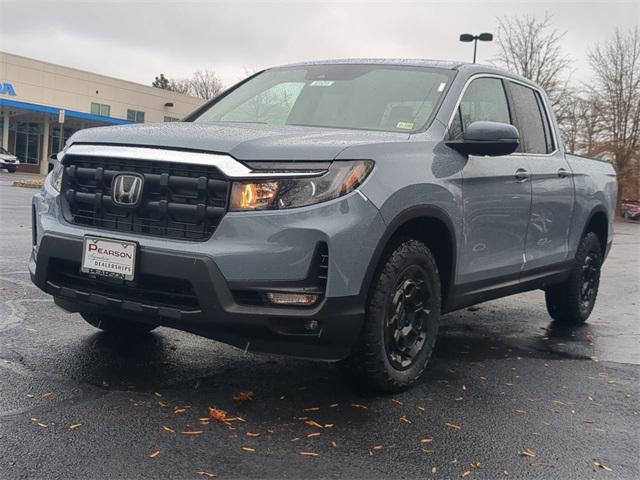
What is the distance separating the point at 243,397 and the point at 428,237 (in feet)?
4.62

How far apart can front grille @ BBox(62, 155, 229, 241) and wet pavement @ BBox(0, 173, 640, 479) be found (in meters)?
0.85

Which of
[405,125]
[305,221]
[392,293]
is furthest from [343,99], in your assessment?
[305,221]

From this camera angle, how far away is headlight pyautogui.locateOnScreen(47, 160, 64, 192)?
3.85 m

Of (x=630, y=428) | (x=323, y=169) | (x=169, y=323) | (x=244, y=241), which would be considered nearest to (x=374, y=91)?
(x=323, y=169)

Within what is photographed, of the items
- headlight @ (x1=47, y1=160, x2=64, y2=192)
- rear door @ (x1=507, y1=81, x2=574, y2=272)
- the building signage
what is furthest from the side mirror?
the building signage

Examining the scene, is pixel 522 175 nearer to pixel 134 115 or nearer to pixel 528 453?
pixel 528 453

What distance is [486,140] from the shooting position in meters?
4.09

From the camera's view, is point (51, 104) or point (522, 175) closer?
point (522, 175)

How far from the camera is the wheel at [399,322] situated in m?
3.56

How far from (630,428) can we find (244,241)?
7.16 ft

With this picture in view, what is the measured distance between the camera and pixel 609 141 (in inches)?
1703

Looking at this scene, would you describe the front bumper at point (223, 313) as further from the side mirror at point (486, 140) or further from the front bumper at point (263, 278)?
the side mirror at point (486, 140)

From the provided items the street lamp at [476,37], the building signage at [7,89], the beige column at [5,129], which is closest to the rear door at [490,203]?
the street lamp at [476,37]

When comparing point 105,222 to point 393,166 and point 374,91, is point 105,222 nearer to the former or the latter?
point 393,166
